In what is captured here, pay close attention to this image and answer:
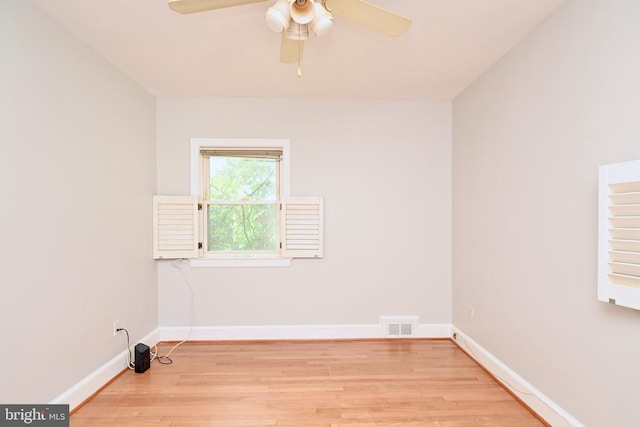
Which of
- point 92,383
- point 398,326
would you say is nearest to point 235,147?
point 92,383

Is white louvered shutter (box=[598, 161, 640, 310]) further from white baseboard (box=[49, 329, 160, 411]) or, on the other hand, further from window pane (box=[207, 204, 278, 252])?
white baseboard (box=[49, 329, 160, 411])

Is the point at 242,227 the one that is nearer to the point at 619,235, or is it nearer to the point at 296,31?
the point at 296,31

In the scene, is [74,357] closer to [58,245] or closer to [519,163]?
[58,245]

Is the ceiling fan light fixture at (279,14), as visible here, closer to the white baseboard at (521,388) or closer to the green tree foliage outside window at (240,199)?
the green tree foliage outside window at (240,199)

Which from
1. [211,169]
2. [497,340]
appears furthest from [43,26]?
[497,340]

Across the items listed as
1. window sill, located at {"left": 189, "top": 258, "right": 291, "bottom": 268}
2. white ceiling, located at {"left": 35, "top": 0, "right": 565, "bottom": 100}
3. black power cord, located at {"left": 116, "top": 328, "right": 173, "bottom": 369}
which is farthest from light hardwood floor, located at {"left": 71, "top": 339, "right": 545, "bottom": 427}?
white ceiling, located at {"left": 35, "top": 0, "right": 565, "bottom": 100}

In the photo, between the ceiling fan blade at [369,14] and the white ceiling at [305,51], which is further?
the white ceiling at [305,51]

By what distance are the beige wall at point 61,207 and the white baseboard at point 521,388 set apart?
3071 millimetres

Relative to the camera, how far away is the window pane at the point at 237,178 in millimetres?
3158

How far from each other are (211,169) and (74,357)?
1.91 m

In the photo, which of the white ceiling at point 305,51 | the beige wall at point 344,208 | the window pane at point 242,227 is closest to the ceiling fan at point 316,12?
the white ceiling at point 305,51

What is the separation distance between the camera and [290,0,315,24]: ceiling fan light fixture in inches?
55.6

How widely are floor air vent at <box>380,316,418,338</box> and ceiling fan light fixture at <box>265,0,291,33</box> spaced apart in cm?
276

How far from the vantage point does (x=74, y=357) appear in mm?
2035
